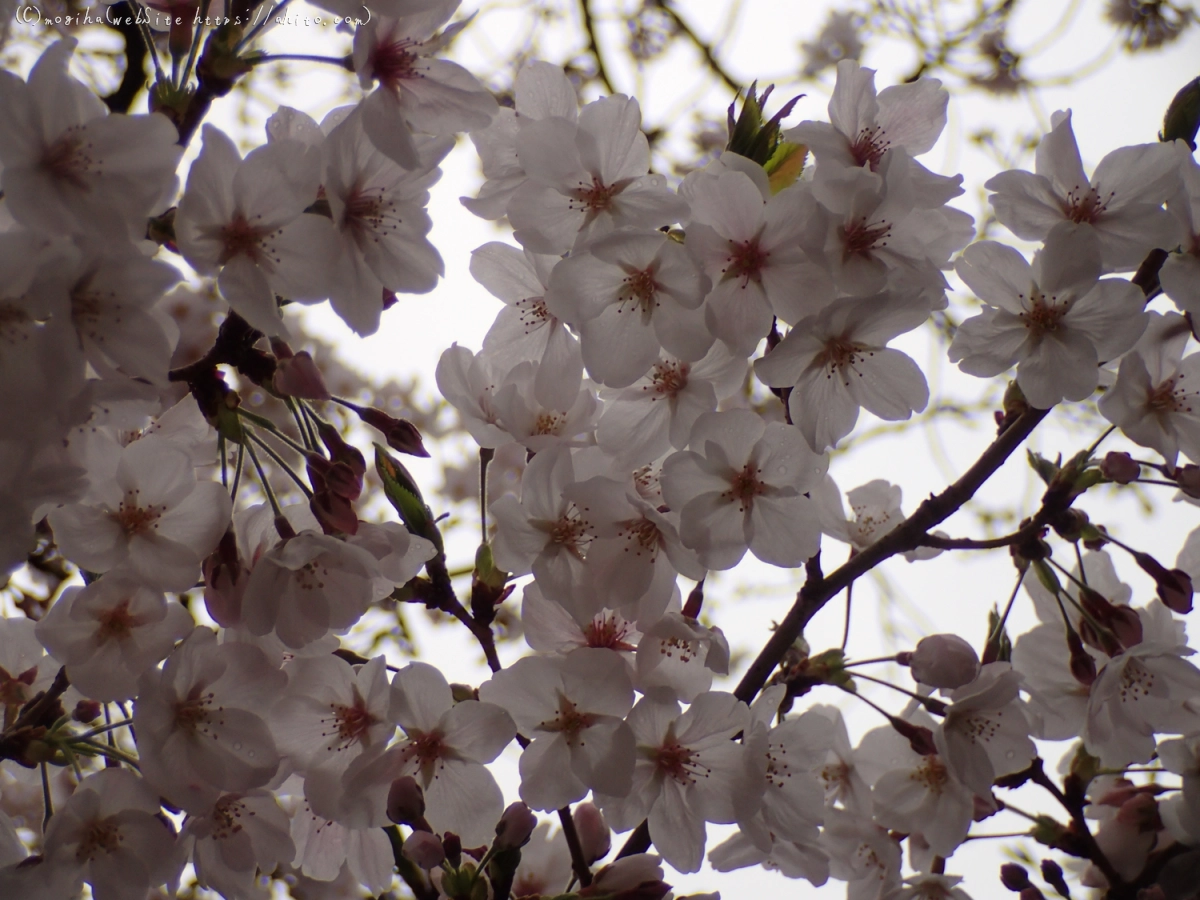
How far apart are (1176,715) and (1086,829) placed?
0.28 metres

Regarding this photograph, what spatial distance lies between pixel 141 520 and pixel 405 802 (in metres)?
0.43

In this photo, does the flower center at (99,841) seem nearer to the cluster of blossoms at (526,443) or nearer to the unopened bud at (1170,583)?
the cluster of blossoms at (526,443)

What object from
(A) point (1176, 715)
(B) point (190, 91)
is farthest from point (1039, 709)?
(B) point (190, 91)

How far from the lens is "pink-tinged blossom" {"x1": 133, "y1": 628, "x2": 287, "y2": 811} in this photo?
1.02m

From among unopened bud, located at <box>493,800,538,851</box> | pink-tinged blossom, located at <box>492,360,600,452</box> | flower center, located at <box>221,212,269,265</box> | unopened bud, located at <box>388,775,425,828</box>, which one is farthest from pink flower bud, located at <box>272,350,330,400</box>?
unopened bud, located at <box>493,800,538,851</box>

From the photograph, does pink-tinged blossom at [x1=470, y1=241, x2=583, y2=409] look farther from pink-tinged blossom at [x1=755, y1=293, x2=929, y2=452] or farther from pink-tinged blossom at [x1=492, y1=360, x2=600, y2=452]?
pink-tinged blossom at [x1=755, y1=293, x2=929, y2=452]

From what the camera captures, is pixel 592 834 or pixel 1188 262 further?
pixel 592 834

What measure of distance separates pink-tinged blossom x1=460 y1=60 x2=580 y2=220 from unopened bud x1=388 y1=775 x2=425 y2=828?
706 millimetres

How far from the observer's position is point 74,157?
84 centimetres

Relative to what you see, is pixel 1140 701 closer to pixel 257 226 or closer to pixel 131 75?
pixel 257 226

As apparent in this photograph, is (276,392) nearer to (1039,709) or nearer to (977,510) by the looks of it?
(1039,709)

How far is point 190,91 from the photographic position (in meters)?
1.04

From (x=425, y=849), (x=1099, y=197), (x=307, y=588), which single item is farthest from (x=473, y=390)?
(x=1099, y=197)

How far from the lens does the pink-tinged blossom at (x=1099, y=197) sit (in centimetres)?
111
